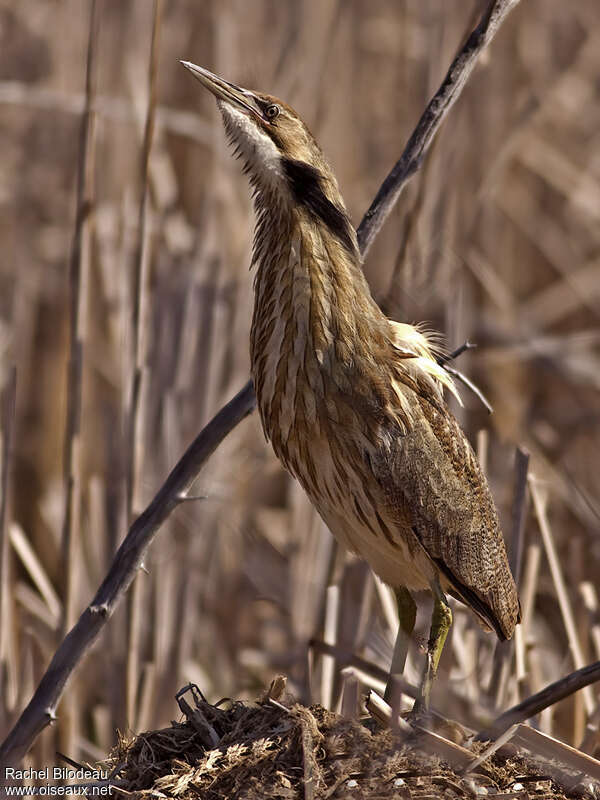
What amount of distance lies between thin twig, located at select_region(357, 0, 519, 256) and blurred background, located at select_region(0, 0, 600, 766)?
42 centimetres

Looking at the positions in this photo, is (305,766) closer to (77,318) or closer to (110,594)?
(110,594)

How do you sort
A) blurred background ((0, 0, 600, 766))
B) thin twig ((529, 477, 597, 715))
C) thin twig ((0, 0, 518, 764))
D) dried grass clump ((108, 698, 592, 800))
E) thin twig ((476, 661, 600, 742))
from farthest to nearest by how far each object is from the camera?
blurred background ((0, 0, 600, 766))
thin twig ((529, 477, 597, 715))
thin twig ((0, 0, 518, 764))
thin twig ((476, 661, 600, 742))
dried grass clump ((108, 698, 592, 800))

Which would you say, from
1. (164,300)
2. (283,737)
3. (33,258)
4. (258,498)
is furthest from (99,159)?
(283,737)

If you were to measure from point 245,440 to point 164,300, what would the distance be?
2.09ft

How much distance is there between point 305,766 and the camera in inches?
78.8

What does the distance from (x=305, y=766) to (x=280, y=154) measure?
45.7 inches

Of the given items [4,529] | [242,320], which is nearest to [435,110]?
[4,529]

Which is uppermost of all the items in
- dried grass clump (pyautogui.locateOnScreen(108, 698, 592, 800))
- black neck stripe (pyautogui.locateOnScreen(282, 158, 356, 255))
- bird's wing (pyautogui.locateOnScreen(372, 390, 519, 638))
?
black neck stripe (pyautogui.locateOnScreen(282, 158, 356, 255))

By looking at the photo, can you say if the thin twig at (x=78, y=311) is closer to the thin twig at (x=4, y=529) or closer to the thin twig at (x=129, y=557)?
the thin twig at (x=4, y=529)

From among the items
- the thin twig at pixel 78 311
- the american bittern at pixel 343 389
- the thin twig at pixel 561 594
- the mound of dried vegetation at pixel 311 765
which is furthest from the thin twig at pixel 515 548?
the thin twig at pixel 78 311

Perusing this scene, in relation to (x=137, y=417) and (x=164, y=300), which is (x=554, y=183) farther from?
(x=137, y=417)

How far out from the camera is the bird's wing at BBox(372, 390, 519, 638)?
2.45 m

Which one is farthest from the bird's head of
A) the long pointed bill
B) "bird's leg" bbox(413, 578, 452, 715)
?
"bird's leg" bbox(413, 578, 452, 715)

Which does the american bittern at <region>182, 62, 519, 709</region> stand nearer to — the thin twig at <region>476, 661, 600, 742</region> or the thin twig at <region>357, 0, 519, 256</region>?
the thin twig at <region>357, 0, 519, 256</region>
